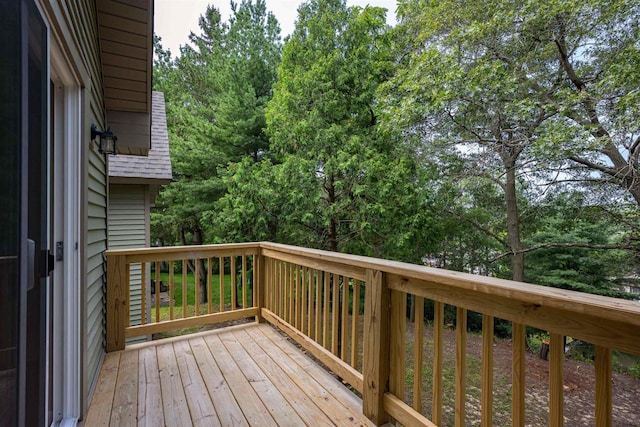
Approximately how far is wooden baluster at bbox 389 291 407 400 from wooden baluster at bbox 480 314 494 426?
465 mm

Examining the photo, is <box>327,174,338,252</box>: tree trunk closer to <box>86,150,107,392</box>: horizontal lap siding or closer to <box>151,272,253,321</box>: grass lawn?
<box>151,272,253,321</box>: grass lawn

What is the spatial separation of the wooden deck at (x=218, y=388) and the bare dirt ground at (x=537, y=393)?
135 inches

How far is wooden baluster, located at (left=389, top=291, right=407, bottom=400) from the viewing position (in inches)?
69.9

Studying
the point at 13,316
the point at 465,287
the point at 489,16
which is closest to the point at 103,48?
the point at 13,316

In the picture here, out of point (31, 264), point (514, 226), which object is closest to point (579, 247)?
point (514, 226)

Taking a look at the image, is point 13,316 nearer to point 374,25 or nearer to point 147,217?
point 147,217


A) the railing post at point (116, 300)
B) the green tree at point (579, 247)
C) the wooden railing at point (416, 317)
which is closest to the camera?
the wooden railing at point (416, 317)

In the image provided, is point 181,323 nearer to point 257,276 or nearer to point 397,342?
point 257,276

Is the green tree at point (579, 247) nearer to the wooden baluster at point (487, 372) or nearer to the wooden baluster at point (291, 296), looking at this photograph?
the wooden baluster at point (291, 296)

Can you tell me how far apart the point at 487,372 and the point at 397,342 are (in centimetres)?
51

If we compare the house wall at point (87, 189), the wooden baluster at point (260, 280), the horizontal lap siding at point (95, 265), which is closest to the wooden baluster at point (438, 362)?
the house wall at point (87, 189)

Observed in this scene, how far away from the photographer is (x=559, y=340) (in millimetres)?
1113

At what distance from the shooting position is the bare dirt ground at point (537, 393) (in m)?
4.75

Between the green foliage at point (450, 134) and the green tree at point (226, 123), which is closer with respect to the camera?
the green foliage at point (450, 134)
